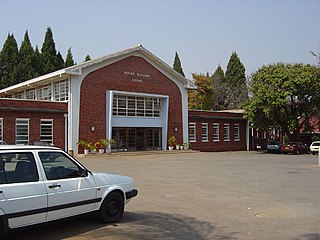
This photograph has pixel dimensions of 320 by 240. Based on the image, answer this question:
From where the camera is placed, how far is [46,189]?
6.25 m

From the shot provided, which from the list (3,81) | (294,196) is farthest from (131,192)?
(3,81)

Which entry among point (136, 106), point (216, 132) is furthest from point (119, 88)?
point (216, 132)

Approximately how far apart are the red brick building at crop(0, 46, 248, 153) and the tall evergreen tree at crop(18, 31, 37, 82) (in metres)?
16.7

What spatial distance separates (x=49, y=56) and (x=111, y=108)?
3286cm

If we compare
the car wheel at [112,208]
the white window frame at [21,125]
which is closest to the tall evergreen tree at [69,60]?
the white window frame at [21,125]

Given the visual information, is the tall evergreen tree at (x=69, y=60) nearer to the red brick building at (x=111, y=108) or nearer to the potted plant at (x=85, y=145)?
the red brick building at (x=111, y=108)

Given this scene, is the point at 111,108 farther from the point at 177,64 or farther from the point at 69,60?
the point at 177,64

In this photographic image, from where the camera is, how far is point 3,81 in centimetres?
5781

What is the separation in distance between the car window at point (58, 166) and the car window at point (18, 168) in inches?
8.4

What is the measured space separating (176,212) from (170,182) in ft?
17.3

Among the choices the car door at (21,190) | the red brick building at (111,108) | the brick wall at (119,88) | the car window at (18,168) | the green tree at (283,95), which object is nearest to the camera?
the car door at (21,190)

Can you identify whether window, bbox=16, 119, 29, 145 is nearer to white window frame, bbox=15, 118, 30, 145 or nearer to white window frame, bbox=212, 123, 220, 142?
white window frame, bbox=15, 118, 30, 145

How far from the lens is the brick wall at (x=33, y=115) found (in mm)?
28297

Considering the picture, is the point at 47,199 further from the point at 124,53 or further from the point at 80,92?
the point at 124,53
